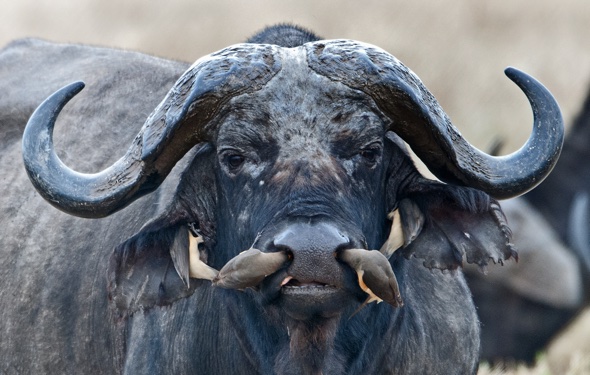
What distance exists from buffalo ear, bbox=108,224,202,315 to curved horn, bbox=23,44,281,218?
0.24 meters

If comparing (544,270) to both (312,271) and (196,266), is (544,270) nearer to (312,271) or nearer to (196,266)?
(196,266)

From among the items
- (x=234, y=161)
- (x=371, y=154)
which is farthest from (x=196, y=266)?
Answer: (x=371, y=154)

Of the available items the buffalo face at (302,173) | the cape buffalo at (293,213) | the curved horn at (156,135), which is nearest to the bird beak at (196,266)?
the cape buffalo at (293,213)

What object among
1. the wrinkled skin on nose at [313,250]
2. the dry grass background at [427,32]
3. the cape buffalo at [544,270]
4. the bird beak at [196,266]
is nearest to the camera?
the wrinkled skin on nose at [313,250]

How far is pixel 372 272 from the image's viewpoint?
4941 millimetres

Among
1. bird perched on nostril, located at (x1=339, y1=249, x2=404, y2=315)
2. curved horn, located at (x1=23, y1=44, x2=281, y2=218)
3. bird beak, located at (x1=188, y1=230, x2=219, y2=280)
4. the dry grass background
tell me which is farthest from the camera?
the dry grass background

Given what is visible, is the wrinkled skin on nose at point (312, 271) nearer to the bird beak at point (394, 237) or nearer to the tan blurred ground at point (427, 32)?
the bird beak at point (394, 237)

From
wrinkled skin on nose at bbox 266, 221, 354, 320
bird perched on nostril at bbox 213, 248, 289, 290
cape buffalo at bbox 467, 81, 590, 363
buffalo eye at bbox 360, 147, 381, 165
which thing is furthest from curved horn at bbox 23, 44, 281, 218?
cape buffalo at bbox 467, 81, 590, 363

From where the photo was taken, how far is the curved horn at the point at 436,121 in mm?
5426

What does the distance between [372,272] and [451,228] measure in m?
1.08

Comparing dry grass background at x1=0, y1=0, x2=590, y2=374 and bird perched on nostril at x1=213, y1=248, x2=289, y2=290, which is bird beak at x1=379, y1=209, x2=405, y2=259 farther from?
dry grass background at x1=0, y1=0, x2=590, y2=374

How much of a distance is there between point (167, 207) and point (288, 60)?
0.89 meters

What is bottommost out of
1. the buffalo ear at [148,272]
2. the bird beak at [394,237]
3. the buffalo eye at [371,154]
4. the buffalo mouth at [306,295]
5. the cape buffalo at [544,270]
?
the cape buffalo at [544,270]

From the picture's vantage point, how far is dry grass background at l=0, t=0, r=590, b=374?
2077cm
